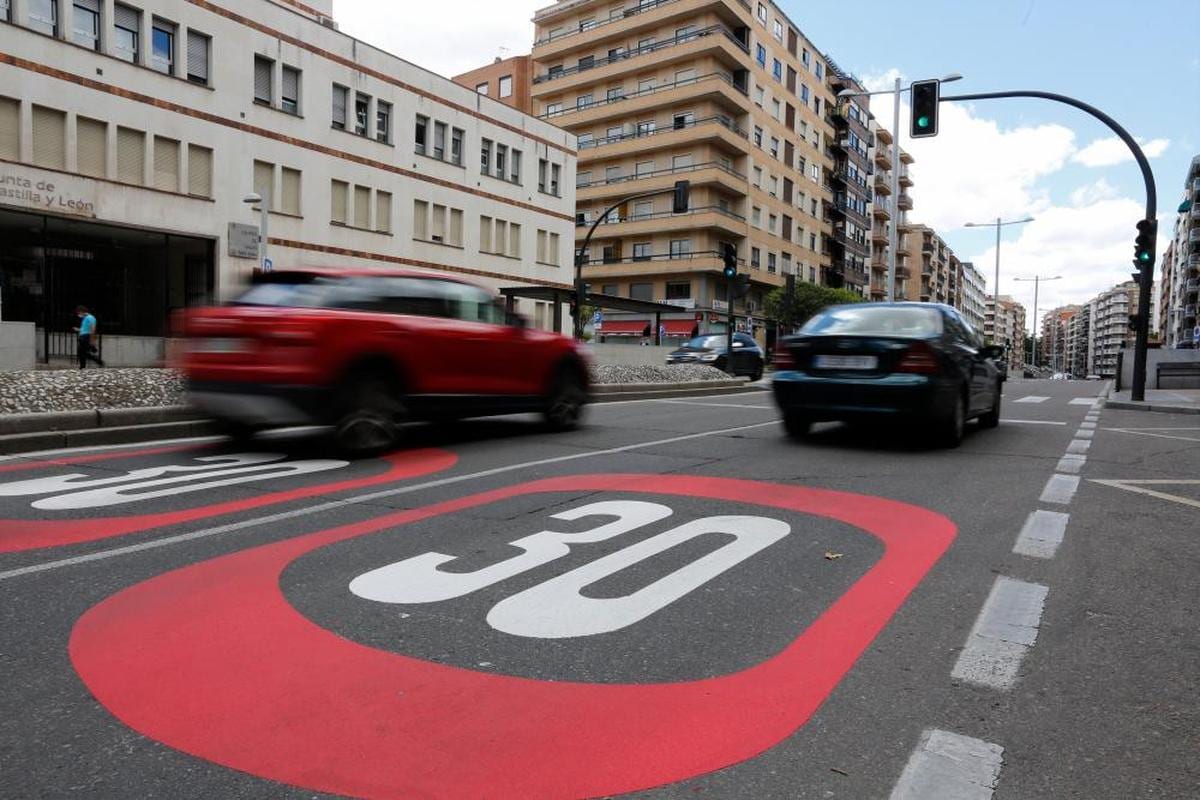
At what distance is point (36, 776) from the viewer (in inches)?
81.8

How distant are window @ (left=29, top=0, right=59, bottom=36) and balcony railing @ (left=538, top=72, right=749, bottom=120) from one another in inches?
1250

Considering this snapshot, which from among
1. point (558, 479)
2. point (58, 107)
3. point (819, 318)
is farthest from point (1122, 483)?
point (58, 107)

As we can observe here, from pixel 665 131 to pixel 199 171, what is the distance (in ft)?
117

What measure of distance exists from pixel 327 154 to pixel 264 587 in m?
30.2

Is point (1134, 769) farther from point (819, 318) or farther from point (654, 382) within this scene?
point (654, 382)

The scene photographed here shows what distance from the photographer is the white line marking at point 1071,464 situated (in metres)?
7.36

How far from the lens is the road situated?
85.7 inches

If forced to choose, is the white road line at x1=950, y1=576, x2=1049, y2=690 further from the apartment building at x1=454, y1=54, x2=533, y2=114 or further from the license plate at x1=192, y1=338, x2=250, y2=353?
the apartment building at x1=454, y1=54, x2=533, y2=114

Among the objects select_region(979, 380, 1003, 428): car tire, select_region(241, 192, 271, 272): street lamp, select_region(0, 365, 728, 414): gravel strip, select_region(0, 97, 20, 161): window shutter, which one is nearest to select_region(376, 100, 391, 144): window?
select_region(241, 192, 271, 272): street lamp

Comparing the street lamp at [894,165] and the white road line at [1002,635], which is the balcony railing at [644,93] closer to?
the street lamp at [894,165]

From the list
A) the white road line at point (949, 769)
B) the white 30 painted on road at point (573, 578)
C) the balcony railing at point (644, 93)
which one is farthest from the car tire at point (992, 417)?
the balcony railing at point (644, 93)

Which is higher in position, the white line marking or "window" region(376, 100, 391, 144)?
"window" region(376, 100, 391, 144)

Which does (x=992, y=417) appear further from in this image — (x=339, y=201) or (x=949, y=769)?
(x=339, y=201)

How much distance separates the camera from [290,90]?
29.9m
